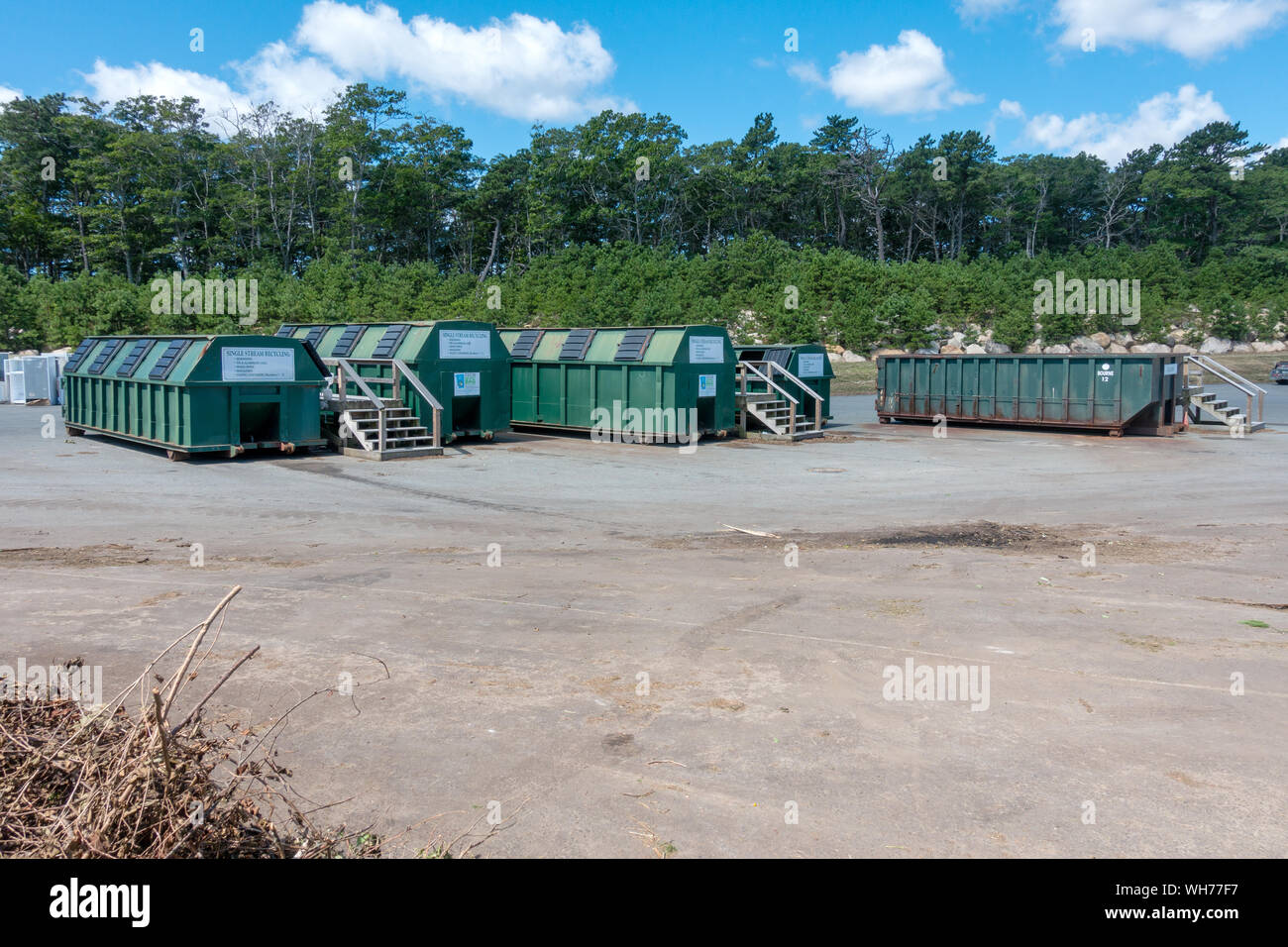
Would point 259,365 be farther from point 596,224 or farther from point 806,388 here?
point 596,224

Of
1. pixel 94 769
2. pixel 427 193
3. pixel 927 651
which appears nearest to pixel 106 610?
pixel 94 769

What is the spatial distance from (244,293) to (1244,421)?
47697 millimetres

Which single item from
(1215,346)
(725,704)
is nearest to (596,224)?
(1215,346)

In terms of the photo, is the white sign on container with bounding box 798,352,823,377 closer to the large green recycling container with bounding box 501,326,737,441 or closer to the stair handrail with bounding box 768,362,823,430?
the stair handrail with bounding box 768,362,823,430

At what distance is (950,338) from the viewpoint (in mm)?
54062

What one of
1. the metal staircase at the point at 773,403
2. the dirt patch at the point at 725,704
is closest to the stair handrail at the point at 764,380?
the metal staircase at the point at 773,403

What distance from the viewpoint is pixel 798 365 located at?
1064 inches

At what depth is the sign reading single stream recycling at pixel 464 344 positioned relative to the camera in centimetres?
2295

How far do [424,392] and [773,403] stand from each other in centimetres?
935

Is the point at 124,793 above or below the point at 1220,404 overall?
below

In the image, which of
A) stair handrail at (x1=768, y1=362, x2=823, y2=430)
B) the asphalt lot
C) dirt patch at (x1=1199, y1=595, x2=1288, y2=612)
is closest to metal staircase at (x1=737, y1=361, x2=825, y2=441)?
stair handrail at (x1=768, y1=362, x2=823, y2=430)

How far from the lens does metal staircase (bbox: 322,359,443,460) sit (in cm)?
2048

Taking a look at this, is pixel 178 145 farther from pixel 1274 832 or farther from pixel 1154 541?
pixel 1274 832

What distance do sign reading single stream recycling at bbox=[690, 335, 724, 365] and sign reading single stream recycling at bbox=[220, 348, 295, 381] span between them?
912 centimetres
